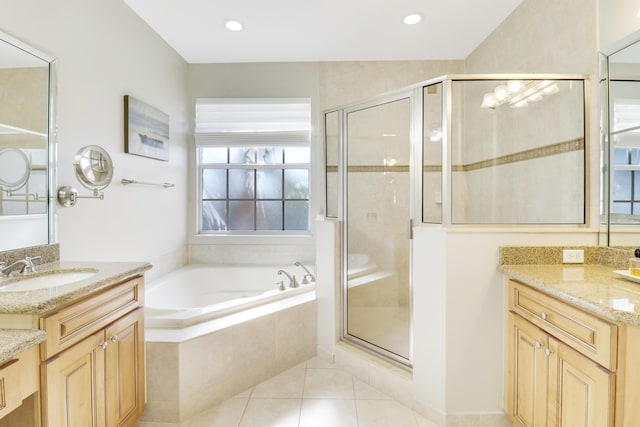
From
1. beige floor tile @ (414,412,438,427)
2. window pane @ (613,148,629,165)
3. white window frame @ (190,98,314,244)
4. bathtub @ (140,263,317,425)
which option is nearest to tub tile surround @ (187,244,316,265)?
white window frame @ (190,98,314,244)

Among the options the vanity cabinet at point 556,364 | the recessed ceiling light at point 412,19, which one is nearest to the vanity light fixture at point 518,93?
the recessed ceiling light at point 412,19

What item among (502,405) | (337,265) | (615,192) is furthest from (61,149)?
(615,192)

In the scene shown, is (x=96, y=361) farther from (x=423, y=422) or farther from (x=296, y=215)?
(x=296, y=215)

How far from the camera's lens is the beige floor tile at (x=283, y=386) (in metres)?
1.97

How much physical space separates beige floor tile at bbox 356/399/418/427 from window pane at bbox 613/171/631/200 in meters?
1.56

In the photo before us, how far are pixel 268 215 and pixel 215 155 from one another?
33.9 inches

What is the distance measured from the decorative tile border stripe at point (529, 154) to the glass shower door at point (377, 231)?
45 centimetres

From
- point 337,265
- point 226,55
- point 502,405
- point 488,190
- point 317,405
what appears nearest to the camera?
point 502,405

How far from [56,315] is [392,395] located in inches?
69.8

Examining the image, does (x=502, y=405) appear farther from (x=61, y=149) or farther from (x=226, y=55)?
(x=226, y=55)

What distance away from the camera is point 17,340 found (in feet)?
2.99

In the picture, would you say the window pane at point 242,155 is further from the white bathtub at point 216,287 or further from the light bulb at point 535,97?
the light bulb at point 535,97

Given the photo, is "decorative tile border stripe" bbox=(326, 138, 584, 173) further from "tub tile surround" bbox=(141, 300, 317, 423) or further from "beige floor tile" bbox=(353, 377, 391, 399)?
"beige floor tile" bbox=(353, 377, 391, 399)

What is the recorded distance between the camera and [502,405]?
1.70 m
